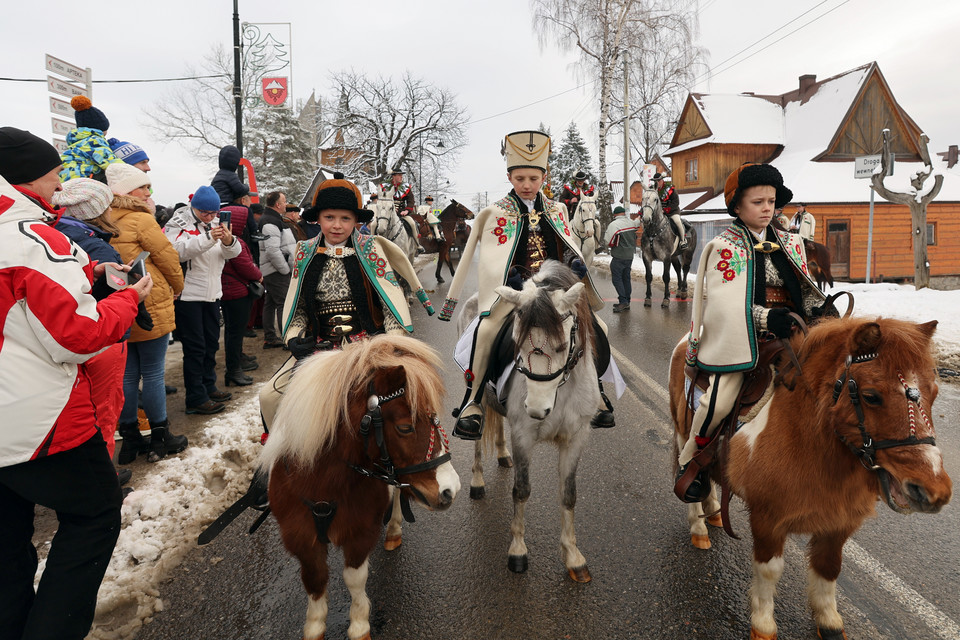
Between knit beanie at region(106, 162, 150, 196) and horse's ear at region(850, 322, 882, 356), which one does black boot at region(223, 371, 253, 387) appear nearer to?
knit beanie at region(106, 162, 150, 196)

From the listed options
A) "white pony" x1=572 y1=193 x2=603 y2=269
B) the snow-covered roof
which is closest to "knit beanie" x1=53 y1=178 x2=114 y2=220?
"white pony" x1=572 y1=193 x2=603 y2=269

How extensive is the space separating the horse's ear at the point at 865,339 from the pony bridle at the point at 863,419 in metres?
0.02

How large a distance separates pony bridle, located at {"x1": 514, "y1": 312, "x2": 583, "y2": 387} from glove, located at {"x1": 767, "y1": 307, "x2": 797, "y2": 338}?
41.2 inches

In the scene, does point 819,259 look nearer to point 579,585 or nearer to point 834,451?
point 834,451

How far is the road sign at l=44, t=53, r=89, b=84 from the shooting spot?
7.96 m

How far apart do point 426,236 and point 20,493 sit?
17.7 metres

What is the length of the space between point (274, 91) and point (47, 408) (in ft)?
48.8

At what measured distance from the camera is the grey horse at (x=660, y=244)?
12484 mm

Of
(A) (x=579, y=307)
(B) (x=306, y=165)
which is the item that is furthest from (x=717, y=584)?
(B) (x=306, y=165)

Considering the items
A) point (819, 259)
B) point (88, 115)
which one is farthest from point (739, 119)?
point (88, 115)

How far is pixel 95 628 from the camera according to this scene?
99.6 inches

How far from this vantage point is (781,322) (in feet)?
8.51

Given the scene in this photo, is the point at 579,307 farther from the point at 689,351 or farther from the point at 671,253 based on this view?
the point at 671,253

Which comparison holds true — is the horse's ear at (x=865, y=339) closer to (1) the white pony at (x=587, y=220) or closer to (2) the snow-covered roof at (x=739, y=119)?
(1) the white pony at (x=587, y=220)
